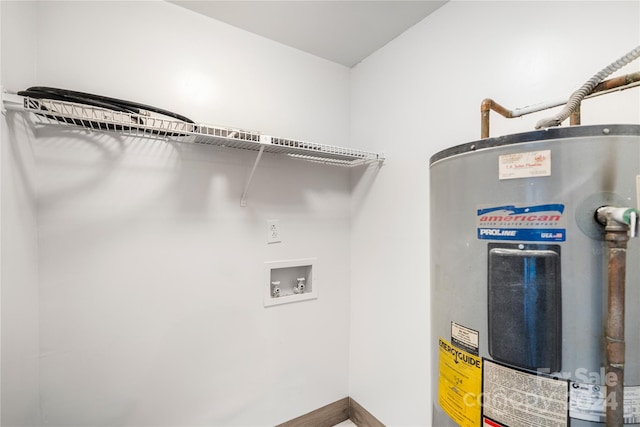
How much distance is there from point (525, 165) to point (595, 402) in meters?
0.49

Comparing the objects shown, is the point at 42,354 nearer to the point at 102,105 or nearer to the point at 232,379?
the point at 232,379

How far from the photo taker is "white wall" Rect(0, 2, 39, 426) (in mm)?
931

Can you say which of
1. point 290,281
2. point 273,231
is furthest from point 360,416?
point 273,231

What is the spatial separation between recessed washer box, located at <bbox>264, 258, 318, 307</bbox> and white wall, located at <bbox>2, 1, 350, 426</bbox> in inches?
1.8

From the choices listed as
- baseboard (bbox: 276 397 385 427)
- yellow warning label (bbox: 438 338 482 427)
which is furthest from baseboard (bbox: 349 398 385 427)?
yellow warning label (bbox: 438 338 482 427)

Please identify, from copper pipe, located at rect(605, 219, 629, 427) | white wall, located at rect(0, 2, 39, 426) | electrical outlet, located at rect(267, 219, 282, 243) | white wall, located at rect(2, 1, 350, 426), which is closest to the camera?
copper pipe, located at rect(605, 219, 629, 427)

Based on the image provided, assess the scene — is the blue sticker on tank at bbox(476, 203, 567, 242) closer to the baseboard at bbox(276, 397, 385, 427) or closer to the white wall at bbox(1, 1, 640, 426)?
the white wall at bbox(1, 1, 640, 426)

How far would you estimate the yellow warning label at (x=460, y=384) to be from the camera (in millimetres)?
648

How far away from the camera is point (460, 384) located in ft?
2.25

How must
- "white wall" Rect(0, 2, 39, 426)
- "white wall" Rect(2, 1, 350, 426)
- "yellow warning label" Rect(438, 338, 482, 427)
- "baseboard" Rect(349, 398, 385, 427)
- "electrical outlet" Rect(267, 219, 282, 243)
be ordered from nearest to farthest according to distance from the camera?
"yellow warning label" Rect(438, 338, 482, 427) < "white wall" Rect(0, 2, 39, 426) < "white wall" Rect(2, 1, 350, 426) < "electrical outlet" Rect(267, 219, 282, 243) < "baseboard" Rect(349, 398, 385, 427)

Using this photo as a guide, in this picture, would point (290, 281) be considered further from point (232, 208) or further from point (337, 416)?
point (337, 416)

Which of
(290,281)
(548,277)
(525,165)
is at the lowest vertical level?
(290,281)

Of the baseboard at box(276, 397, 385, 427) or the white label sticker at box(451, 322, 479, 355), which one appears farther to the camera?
the baseboard at box(276, 397, 385, 427)

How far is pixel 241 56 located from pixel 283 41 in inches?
11.4
